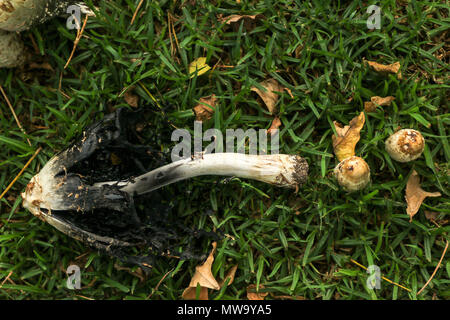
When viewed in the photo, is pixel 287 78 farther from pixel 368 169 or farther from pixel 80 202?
pixel 80 202

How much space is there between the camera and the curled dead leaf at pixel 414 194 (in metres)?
3.13

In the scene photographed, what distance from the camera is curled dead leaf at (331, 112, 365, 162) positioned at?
10.4ft

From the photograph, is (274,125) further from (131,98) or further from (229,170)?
(131,98)

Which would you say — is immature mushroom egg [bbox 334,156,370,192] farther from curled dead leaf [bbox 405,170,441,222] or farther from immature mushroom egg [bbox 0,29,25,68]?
immature mushroom egg [bbox 0,29,25,68]

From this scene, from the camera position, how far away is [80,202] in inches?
116

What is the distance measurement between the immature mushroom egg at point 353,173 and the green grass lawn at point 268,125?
137mm

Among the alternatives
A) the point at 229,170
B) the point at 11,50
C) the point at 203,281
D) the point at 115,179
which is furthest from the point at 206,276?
the point at 11,50

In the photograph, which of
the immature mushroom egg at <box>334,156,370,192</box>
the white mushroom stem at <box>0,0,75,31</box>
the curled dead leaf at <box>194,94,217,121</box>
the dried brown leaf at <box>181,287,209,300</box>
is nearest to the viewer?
the white mushroom stem at <box>0,0,75,31</box>

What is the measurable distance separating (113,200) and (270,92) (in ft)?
5.01

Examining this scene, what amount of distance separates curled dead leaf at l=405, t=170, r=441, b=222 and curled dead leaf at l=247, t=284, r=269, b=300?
1.31m

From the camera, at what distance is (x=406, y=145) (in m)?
2.98

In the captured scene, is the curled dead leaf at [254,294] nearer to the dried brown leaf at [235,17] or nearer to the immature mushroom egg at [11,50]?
the dried brown leaf at [235,17]

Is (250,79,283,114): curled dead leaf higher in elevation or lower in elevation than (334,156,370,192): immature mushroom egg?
higher

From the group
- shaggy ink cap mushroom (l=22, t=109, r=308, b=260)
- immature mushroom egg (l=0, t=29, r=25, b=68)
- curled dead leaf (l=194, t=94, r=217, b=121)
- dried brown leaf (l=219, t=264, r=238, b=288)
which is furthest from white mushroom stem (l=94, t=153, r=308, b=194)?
immature mushroom egg (l=0, t=29, r=25, b=68)
